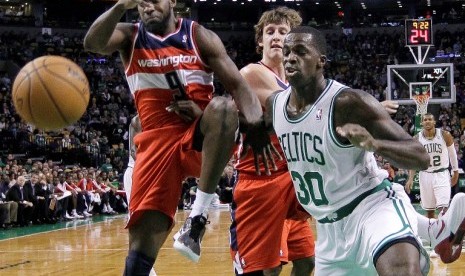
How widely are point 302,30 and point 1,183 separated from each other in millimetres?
13181

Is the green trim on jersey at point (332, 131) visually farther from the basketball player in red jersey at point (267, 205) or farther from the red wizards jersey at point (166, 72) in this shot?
the basketball player in red jersey at point (267, 205)

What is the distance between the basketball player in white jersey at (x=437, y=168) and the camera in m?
12.0

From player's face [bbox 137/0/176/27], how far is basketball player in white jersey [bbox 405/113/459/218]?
26.3 ft

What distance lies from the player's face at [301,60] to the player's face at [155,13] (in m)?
0.84

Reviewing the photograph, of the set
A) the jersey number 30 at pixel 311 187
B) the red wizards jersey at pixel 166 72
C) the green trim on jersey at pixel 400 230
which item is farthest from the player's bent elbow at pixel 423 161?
the red wizards jersey at pixel 166 72

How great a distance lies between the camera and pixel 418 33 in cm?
2125

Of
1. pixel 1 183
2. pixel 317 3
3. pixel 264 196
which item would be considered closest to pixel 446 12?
pixel 317 3

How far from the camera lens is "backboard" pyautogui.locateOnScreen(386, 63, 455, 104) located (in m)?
20.3

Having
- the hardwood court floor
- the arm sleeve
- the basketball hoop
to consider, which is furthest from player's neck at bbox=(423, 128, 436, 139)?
the basketball hoop

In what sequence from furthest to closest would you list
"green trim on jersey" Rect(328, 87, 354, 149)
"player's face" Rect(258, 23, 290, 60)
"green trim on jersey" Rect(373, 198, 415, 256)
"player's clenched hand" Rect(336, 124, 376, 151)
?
"player's face" Rect(258, 23, 290, 60) → "green trim on jersey" Rect(328, 87, 354, 149) → "green trim on jersey" Rect(373, 198, 415, 256) → "player's clenched hand" Rect(336, 124, 376, 151)

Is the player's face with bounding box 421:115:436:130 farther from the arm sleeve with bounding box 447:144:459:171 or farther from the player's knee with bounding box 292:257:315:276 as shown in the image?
the player's knee with bounding box 292:257:315:276

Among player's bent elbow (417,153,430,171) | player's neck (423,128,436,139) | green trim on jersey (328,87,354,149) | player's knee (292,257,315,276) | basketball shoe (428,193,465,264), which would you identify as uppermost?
green trim on jersey (328,87,354,149)

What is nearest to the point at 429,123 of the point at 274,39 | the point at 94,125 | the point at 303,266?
the point at 303,266

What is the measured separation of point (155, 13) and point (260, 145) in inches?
42.5
